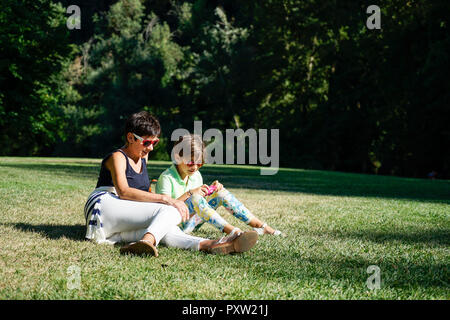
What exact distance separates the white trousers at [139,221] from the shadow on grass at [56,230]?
0.51 m

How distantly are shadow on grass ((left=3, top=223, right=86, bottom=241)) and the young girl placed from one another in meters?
1.07

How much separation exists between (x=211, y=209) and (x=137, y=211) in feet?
2.52

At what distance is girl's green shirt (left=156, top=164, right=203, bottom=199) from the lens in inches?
194

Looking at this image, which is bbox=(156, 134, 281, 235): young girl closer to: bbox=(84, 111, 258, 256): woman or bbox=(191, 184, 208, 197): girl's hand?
bbox=(191, 184, 208, 197): girl's hand

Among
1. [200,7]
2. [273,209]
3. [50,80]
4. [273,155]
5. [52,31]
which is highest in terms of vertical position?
[200,7]

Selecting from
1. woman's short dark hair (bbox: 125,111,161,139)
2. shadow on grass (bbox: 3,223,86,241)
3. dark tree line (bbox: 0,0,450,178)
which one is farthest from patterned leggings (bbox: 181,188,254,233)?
dark tree line (bbox: 0,0,450,178)

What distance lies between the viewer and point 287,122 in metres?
36.8

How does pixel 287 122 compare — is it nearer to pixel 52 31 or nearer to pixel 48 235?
pixel 52 31

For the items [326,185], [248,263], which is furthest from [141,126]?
[326,185]

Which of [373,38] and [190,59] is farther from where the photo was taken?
[190,59]

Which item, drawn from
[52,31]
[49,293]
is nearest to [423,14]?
[52,31]

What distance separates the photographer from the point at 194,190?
15.7ft

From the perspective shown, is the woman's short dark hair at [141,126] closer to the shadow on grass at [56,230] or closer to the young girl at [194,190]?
the young girl at [194,190]
